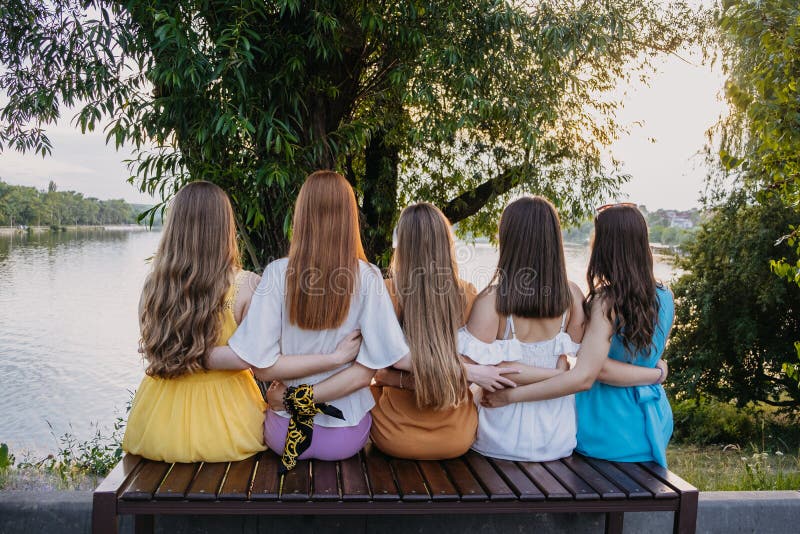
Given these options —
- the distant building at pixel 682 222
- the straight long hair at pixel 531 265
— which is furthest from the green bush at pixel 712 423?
→ the straight long hair at pixel 531 265

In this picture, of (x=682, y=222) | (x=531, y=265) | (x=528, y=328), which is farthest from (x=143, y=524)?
(x=682, y=222)

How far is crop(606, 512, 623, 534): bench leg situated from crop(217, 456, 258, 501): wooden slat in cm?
158

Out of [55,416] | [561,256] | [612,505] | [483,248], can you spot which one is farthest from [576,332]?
[55,416]

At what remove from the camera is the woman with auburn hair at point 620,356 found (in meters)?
2.47

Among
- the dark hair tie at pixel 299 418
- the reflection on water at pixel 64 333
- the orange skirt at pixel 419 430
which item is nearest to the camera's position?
the dark hair tie at pixel 299 418

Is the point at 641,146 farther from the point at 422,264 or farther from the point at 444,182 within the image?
the point at 422,264

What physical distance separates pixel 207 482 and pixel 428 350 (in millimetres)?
927

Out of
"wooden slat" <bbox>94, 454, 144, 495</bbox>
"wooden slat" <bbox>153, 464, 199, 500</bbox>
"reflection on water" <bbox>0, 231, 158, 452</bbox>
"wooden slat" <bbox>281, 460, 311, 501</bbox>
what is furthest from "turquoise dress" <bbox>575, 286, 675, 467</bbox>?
"reflection on water" <bbox>0, 231, 158, 452</bbox>

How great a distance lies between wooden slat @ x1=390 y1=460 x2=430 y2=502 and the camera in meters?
2.10

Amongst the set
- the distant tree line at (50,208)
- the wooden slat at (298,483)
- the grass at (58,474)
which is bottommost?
the grass at (58,474)

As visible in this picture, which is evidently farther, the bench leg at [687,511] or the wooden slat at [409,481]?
the bench leg at [687,511]

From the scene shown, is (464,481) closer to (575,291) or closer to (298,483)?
(298,483)

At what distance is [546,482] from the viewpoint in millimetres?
2268

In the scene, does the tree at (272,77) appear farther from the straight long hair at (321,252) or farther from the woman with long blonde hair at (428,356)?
the woman with long blonde hair at (428,356)
